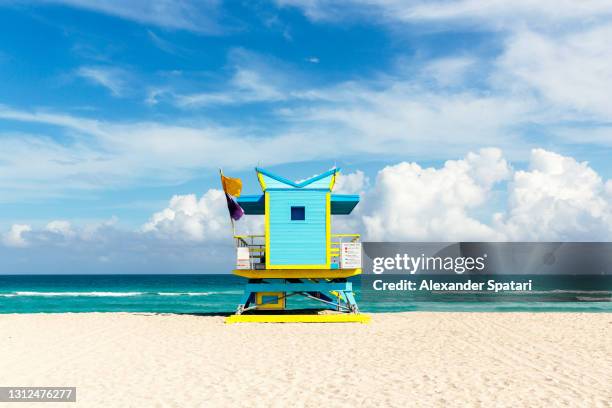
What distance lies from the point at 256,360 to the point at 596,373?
7317 mm

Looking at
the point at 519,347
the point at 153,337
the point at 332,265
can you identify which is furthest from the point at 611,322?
the point at 153,337

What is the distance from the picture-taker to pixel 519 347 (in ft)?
50.6

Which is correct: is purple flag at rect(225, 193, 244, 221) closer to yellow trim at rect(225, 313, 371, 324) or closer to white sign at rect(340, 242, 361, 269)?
yellow trim at rect(225, 313, 371, 324)

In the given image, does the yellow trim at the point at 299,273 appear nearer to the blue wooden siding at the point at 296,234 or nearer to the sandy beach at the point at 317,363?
the blue wooden siding at the point at 296,234

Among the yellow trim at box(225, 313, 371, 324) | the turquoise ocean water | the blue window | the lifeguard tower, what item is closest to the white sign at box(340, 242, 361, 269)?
the lifeguard tower

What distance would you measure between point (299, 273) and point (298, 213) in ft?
7.25

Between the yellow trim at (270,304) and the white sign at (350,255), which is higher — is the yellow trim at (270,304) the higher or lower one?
the lower one

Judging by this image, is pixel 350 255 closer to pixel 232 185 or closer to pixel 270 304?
pixel 270 304

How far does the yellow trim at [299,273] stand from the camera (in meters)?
20.6

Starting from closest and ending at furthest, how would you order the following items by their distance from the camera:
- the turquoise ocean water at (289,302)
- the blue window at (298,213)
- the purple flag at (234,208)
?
1. the blue window at (298,213)
2. the purple flag at (234,208)
3. the turquoise ocean water at (289,302)

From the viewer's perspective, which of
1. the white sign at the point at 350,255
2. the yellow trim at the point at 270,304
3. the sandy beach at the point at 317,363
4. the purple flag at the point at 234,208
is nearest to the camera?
the sandy beach at the point at 317,363

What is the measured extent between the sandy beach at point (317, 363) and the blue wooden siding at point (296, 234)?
2382 mm

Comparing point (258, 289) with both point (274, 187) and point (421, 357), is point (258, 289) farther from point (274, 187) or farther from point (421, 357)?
point (421, 357)

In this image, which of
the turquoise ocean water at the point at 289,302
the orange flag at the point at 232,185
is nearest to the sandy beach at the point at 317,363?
the orange flag at the point at 232,185
